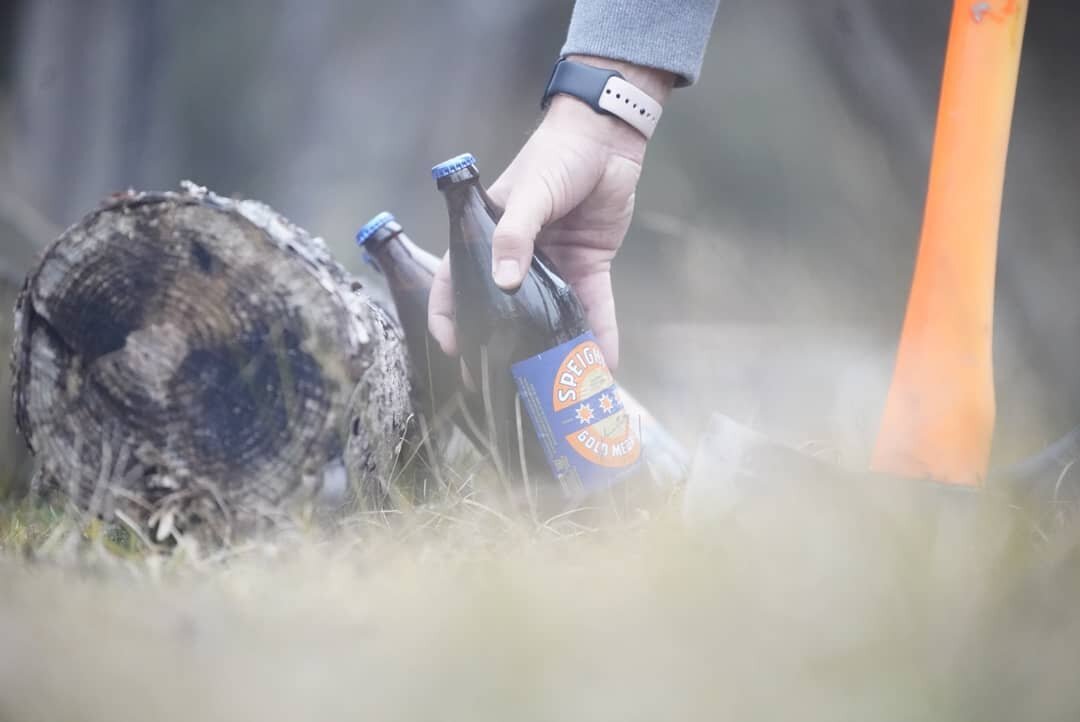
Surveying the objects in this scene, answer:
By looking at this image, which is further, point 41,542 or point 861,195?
point 861,195

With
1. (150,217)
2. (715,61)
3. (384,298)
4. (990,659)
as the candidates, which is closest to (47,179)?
(384,298)

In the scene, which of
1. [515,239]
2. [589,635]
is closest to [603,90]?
[515,239]

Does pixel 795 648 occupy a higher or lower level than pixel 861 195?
lower

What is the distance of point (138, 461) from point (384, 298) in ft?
2.57

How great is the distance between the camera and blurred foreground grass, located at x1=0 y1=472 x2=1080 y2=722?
0.71 meters

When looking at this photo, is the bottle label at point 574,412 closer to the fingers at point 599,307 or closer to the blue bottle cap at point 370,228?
the fingers at point 599,307

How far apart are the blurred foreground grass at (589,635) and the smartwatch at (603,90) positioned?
0.81 m

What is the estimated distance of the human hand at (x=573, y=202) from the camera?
1.33 meters

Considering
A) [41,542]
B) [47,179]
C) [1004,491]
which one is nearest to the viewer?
[41,542]

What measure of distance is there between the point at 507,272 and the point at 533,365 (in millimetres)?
137

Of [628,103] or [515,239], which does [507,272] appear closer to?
[515,239]

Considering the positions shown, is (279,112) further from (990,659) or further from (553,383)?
(990,659)

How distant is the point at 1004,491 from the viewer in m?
1.25

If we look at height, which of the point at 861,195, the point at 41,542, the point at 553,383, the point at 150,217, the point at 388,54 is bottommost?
the point at 41,542
